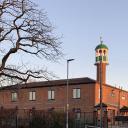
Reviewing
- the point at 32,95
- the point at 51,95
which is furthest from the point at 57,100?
the point at 32,95

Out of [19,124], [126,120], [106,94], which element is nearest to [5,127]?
[19,124]

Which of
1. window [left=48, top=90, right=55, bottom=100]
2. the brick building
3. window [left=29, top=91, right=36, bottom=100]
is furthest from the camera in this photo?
window [left=29, top=91, right=36, bottom=100]

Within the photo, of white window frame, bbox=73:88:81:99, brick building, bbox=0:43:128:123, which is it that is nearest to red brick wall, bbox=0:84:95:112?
brick building, bbox=0:43:128:123

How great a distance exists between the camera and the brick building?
253ft

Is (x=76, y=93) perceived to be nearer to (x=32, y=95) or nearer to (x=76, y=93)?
(x=76, y=93)

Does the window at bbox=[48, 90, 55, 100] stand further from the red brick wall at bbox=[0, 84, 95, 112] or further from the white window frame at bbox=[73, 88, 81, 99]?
the white window frame at bbox=[73, 88, 81, 99]

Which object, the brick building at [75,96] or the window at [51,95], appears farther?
the window at [51,95]

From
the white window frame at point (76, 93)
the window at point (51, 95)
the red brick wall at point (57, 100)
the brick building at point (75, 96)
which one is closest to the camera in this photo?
the brick building at point (75, 96)

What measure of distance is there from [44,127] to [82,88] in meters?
22.6

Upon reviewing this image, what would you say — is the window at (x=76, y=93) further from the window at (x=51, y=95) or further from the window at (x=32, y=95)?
the window at (x=32, y=95)

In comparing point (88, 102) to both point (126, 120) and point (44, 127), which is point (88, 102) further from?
point (44, 127)

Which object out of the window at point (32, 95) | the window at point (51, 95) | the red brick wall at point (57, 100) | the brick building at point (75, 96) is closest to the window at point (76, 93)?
the brick building at point (75, 96)

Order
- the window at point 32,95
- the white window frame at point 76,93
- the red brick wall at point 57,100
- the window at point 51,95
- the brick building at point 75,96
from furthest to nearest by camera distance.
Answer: the window at point 32,95 < the window at point 51,95 < the white window frame at point 76,93 < the red brick wall at point 57,100 < the brick building at point 75,96

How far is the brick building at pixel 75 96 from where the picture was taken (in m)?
77.0
